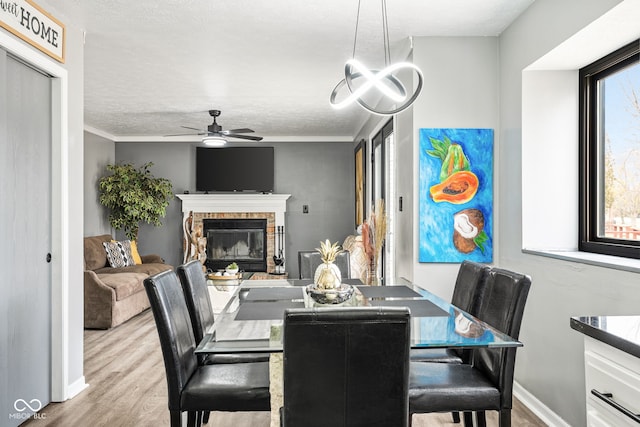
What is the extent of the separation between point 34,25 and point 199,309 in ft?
6.03

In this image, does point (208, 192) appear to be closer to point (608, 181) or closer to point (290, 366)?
point (608, 181)

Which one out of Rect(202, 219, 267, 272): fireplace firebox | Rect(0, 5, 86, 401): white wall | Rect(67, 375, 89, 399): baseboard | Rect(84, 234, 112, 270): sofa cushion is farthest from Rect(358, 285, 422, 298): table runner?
Rect(202, 219, 267, 272): fireplace firebox

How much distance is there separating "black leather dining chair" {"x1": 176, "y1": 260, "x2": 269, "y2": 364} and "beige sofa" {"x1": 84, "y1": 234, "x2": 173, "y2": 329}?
2907 millimetres

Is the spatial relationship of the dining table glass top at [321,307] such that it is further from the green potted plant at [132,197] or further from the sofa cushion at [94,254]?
the green potted plant at [132,197]

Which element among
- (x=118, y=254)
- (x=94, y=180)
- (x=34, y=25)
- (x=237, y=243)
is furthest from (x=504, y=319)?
(x=94, y=180)

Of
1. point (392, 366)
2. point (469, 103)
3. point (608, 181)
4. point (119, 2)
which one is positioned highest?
point (119, 2)

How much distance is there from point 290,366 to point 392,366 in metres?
0.31

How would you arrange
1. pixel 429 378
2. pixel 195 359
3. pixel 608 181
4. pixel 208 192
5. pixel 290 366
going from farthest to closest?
pixel 208 192
pixel 608 181
pixel 195 359
pixel 429 378
pixel 290 366

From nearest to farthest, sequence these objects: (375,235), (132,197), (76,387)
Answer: (76,387) → (375,235) → (132,197)

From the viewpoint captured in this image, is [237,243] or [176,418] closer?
[176,418]

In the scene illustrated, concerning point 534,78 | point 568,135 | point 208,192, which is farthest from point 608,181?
point 208,192

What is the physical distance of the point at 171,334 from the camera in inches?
79.9

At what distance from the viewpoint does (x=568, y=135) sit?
3.23 m

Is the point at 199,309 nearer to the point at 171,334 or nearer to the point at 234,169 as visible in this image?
the point at 171,334
